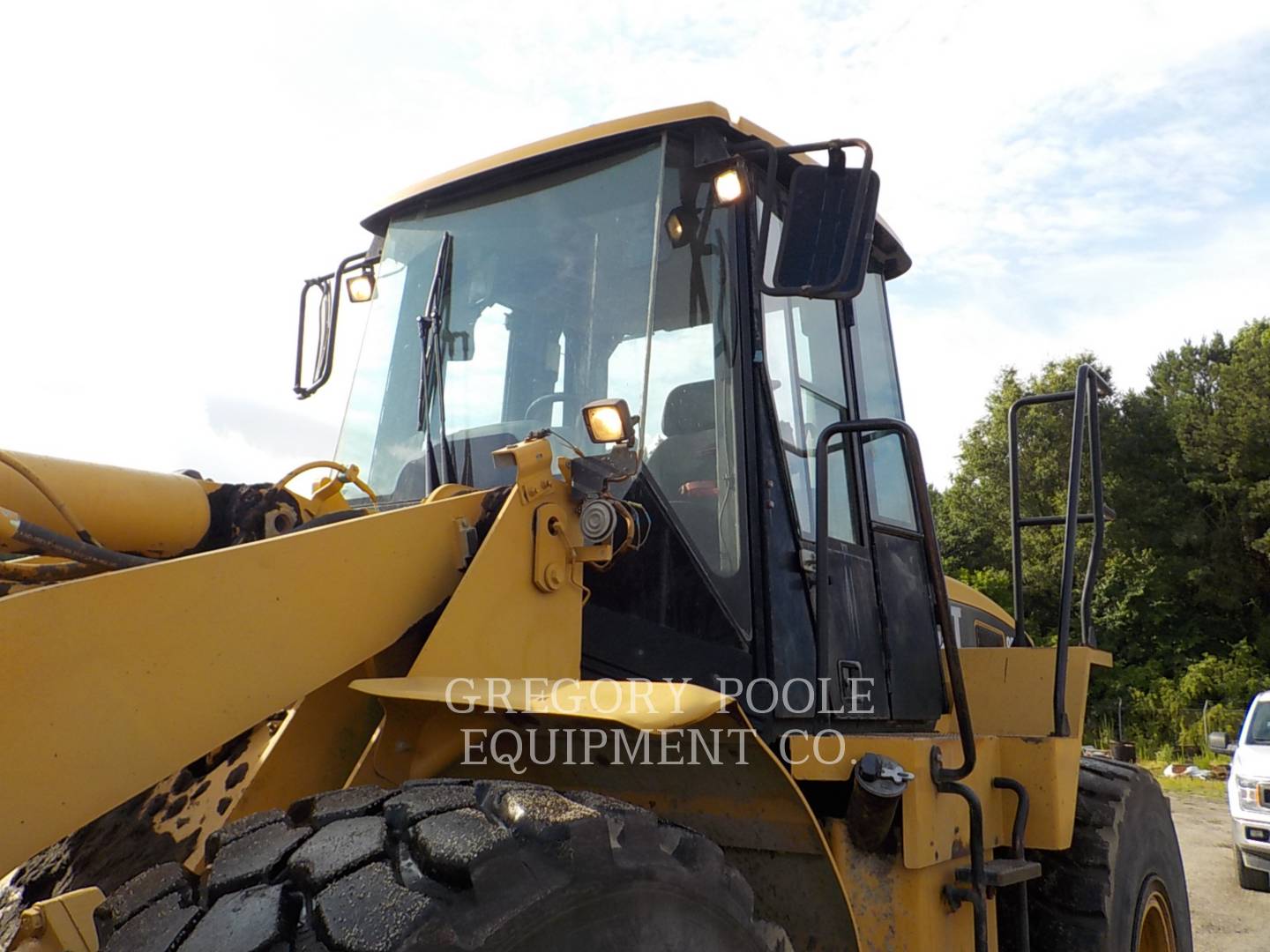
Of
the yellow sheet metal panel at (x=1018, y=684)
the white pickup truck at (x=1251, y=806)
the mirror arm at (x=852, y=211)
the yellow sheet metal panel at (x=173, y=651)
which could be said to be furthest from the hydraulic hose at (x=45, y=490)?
the white pickup truck at (x=1251, y=806)

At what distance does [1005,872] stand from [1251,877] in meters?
7.46

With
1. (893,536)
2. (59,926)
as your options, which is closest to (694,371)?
(893,536)

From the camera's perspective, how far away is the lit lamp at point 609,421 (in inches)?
108

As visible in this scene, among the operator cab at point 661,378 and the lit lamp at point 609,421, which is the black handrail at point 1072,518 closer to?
the operator cab at point 661,378

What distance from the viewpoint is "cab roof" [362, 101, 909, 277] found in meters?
3.21

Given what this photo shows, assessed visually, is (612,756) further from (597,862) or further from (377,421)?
(377,421)

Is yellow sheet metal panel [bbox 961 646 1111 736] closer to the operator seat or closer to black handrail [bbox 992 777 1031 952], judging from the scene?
black handrail [bbox 992 777 1031 952]

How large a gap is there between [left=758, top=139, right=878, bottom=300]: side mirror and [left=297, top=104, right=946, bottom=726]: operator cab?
0.02 meters

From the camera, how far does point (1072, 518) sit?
382 cm

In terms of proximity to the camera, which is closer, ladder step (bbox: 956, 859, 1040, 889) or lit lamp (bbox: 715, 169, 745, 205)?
ladder step (bbox: 956, 859, 1040, 889)

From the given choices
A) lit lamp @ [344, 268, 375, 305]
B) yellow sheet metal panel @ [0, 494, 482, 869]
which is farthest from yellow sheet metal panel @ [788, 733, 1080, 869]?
lit lamp @ [344, 268, 375, 305]

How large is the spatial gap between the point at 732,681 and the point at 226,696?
138 centimetres

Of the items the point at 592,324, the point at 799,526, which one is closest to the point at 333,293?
the point at 592,324

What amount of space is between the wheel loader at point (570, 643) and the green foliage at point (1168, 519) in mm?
27476
